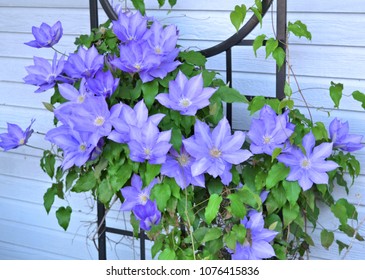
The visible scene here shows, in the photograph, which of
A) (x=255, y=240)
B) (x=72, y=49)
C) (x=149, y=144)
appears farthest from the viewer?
(x=72, y=49)

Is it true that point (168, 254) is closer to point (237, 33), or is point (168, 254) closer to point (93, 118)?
point (93, 118)

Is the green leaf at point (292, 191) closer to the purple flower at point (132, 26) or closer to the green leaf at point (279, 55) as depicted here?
the green leaf at point (279, 55)

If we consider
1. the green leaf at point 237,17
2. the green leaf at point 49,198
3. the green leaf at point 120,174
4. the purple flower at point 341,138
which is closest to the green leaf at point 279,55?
the green leaf at point 237,17

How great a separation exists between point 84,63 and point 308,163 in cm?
61

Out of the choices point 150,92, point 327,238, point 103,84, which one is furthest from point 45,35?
point 327,238

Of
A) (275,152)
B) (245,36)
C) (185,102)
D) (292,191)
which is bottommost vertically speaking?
(292,191)

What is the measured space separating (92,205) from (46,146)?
276 mm

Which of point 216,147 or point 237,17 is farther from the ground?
point 237,17

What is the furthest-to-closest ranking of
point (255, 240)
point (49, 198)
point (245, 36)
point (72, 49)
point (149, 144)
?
point (72, 49)
point (49, 198)
point (245, 36)
point (255, 240)
point (149, 144)

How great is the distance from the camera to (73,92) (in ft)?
6.14

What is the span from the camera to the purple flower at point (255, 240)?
184cm

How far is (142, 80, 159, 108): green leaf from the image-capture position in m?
1.84
